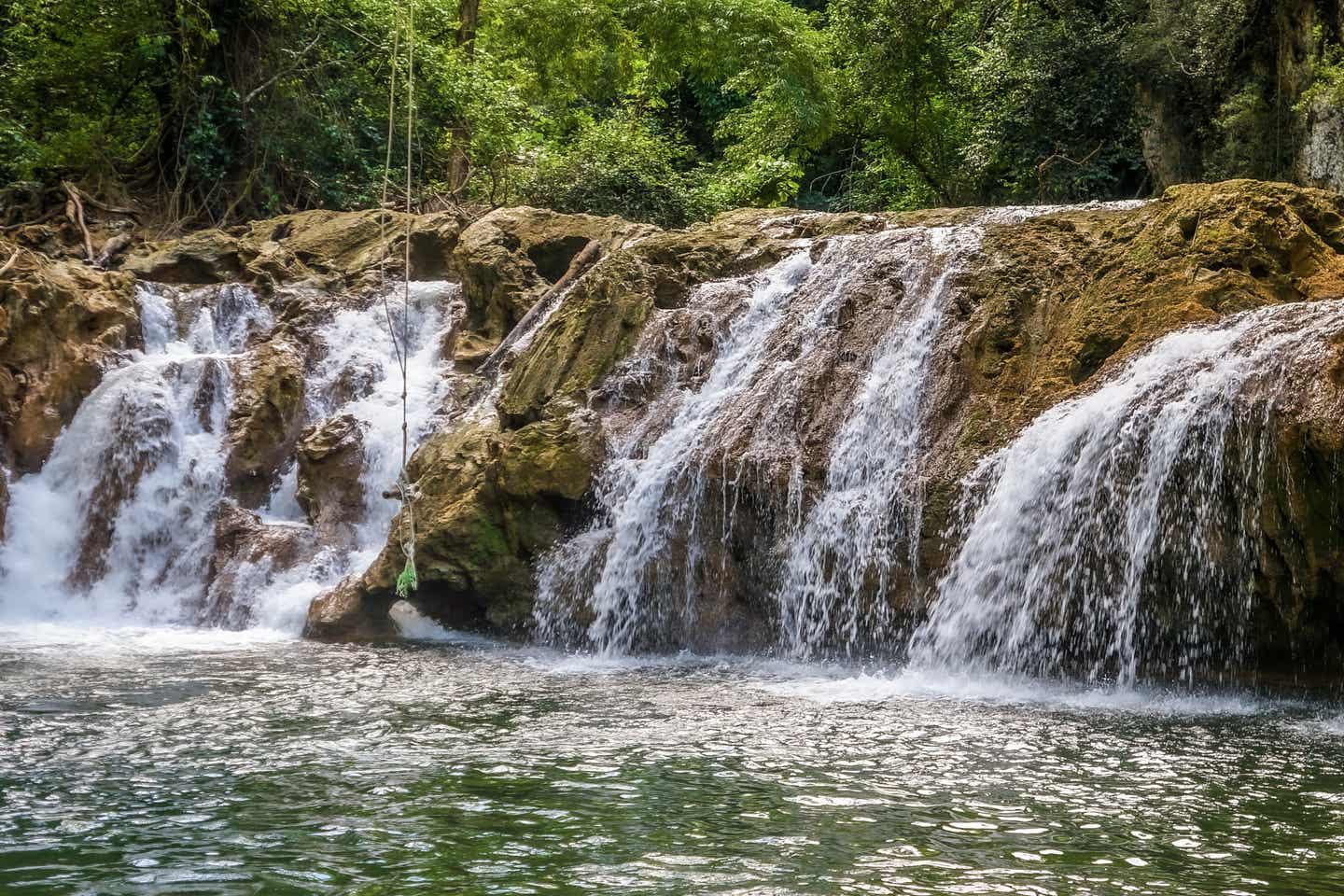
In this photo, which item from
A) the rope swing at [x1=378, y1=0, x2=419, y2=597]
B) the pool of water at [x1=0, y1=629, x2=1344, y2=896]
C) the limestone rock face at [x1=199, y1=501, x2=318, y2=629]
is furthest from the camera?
the limestone rock face at [x1=199, y1=501, x2=318, y2=629]

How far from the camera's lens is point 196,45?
23.2 meters

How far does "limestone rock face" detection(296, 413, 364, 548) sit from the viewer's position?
1535 cm

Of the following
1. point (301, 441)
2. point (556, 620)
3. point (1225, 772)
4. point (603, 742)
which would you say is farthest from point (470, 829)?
point (301, 441)

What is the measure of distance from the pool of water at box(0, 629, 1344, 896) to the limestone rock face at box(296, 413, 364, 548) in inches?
199

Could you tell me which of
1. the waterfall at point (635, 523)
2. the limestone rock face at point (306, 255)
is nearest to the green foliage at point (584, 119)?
the limestone rock face at point (306, 255)

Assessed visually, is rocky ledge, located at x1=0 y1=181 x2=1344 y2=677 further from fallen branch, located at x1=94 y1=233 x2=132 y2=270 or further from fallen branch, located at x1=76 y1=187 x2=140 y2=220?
fallen branch, located at x1=76 y1=187 x2=140 y2=220

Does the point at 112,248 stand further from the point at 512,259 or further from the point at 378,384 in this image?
the point at 512,259

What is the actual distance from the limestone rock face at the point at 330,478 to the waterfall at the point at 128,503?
48.9 inches

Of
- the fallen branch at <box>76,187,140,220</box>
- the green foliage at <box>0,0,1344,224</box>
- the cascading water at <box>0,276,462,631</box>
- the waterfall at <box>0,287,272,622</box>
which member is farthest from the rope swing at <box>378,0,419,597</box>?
the fallen branch at <box>76,187,140,220</box>

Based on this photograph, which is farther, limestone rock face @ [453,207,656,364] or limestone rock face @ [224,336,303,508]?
limestone rock face @ [453,207,656,364]

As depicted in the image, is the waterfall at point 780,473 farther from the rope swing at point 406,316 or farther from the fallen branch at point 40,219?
the fallen branch at point 40,219

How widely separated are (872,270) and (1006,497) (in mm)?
3980

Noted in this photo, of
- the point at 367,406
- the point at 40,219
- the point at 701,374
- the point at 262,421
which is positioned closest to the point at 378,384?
the point at 367,406

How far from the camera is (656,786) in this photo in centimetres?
656
